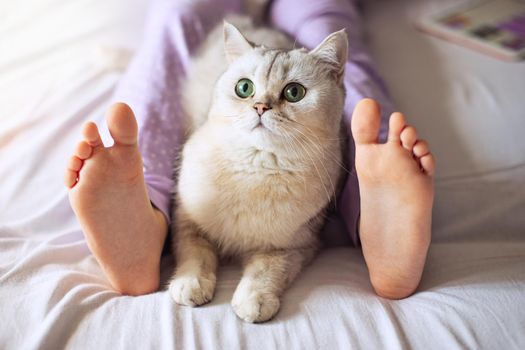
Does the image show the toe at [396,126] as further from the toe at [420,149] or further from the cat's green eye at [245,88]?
the cat's green eye at [245,88]

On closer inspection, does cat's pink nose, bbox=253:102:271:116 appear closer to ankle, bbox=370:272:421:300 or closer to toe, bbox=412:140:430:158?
toe, bbox=412:140:430:158

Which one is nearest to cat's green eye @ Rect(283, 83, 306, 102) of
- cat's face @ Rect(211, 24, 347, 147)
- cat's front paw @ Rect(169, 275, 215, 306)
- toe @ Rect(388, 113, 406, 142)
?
cat's face @ Rect(211, 24, 347, 147)

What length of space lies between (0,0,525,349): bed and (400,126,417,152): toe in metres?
0.33

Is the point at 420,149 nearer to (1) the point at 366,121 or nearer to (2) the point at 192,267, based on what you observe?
(1) the point at 366,121

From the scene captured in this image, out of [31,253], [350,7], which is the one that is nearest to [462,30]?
[350,7]

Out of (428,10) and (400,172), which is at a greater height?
(400,172)

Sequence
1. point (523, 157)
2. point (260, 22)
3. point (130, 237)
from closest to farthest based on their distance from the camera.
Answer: point (130, 237) < point (523, 157) < point (260, 22)

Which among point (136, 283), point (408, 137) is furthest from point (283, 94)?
point (136, 283)

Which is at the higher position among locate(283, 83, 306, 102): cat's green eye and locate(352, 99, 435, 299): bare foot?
locate(283, 83, 306, 102): cat's green eye

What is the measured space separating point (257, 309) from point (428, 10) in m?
1.58

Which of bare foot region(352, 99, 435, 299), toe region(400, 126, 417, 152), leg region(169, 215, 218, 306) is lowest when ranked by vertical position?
leg region(169, 215, 218, 306)

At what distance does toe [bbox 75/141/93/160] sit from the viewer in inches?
37.8

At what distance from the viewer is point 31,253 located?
1.10 metres

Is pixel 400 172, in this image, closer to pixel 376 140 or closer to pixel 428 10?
pixel 376 140
